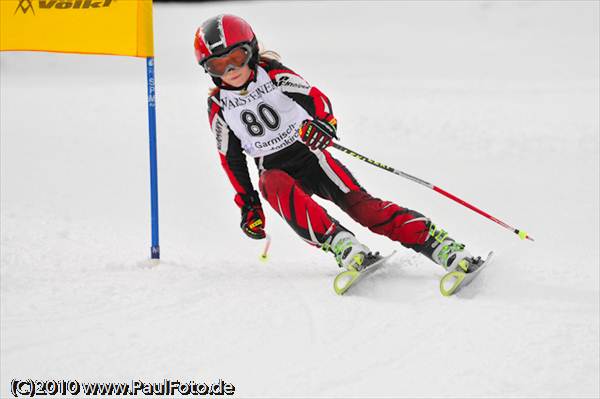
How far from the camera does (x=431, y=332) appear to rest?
2.98 m

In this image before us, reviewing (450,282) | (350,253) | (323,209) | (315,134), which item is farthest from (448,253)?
(315,134)

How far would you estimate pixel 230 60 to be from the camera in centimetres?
352

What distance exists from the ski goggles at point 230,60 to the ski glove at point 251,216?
2.53 feet

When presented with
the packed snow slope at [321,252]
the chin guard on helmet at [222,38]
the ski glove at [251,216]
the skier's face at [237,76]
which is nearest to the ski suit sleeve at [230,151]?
the ski glove at [251,216]

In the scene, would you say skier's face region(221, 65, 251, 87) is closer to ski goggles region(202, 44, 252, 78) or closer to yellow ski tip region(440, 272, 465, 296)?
ski goggles region(202, 44, 252, 78)

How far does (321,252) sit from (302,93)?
1.54 meters

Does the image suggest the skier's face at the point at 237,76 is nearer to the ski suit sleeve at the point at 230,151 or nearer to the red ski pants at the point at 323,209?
the ski suit sleeve at the point at 230,151

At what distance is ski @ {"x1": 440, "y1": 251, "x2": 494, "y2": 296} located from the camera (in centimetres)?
326

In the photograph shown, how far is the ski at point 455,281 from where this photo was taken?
10.7 feet

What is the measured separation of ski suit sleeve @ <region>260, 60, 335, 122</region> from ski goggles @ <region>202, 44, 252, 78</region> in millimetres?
192

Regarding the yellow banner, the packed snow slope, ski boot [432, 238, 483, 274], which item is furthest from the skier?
the yellow banner

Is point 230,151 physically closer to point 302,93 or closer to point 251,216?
point 251,216

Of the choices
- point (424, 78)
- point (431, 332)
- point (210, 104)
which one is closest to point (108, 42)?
point (210, 104)

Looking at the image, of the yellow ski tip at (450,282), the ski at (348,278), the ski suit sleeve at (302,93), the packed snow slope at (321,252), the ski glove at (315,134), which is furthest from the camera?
the ski suit sleeve at (302,93)
